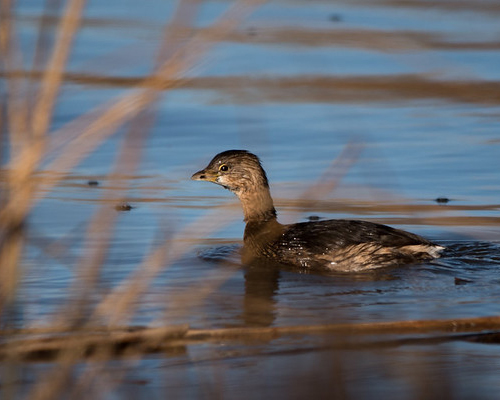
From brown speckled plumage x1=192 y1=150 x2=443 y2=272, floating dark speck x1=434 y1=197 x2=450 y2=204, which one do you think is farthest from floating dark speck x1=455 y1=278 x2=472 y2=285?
floating dark speck x1=434 y1=197 x2=450 y2=204

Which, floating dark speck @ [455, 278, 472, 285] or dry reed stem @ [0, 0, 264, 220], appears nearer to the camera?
dry reed stem @ [0, 0, 264, 220]

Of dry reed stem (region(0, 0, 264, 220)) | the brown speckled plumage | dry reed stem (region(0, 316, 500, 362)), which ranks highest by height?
dry reed stem (region(0, 0, 264, 220))

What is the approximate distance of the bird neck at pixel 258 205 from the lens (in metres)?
8.44

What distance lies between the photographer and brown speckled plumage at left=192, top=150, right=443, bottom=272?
24.3 feet

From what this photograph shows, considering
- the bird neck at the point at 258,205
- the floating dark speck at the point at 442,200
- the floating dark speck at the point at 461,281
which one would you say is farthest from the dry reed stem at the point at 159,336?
the floating dark speck at the point at 442,200

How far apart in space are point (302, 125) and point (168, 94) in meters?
2.15

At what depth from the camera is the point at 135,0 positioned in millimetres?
19578

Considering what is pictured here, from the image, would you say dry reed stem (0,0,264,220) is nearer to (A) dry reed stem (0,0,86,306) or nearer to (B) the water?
(A) dry reed stem (0,0,86,306)

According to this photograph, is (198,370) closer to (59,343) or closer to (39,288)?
(59,343)

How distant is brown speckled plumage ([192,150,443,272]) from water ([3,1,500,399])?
0.16m

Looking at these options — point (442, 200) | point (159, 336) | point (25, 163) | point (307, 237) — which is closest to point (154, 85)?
point (25, 163)

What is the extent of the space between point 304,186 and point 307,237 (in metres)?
1.24

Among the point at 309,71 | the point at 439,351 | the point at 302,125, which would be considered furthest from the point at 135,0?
the point at 439,351

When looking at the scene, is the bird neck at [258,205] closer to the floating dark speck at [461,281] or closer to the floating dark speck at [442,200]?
the floating dark speck at [442,200]
